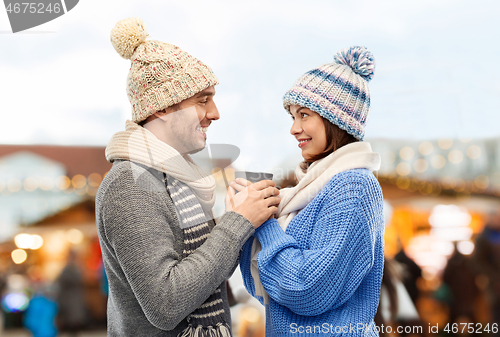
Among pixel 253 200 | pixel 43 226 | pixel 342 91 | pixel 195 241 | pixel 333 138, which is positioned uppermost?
pixel 342 91

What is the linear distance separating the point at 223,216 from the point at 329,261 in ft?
1.00

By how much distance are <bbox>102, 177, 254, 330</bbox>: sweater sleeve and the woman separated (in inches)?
5.1

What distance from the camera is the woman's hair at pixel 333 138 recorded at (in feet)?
3.65

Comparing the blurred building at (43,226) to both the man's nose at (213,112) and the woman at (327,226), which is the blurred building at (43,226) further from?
the woman at (327,226)

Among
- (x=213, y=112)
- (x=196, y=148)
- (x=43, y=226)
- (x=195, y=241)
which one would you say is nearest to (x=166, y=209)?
(x=195, y=241)

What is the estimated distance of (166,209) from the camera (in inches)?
38.6

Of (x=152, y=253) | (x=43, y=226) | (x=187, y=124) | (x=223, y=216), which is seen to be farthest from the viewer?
(x=43, y=226)

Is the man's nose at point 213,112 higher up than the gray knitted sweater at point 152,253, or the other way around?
the man's nose at point 213,112

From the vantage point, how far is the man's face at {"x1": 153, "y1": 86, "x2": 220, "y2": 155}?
1.09m

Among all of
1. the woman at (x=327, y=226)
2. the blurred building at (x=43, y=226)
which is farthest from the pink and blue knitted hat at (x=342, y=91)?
the blurred building at (x=43, y=226)

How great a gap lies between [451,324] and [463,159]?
136 cm

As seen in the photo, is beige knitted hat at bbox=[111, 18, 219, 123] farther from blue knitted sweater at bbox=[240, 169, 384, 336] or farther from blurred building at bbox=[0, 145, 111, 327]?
blurred building at bbox=[0, 145, 111, 327]

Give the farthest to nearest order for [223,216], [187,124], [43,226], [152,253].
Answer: [43,226] → [187,124] → [223,216] → [152,253]

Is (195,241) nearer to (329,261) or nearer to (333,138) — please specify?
(329,261)
